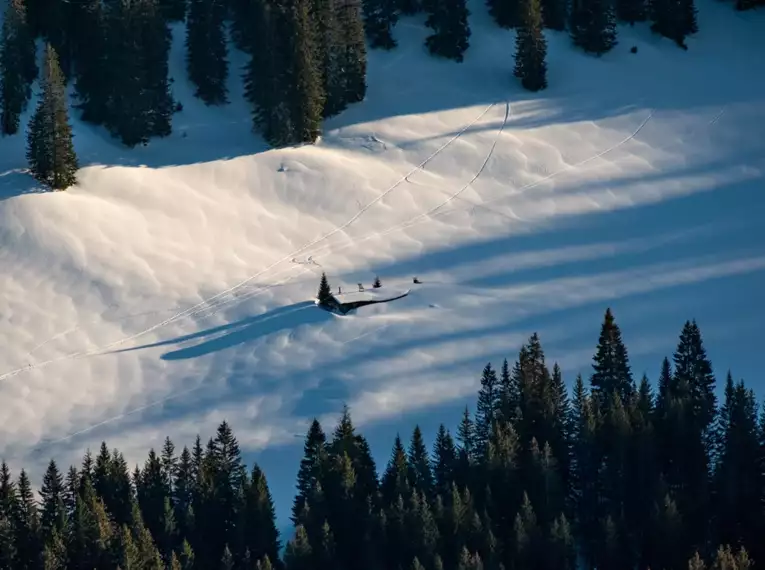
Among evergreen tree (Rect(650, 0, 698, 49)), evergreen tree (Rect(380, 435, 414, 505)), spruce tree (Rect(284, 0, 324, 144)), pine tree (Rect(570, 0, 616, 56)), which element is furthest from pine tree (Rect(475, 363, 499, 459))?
evergreen tree (Rect(650, 0, 698, 49))

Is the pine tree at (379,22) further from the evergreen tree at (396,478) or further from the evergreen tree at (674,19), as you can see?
the evergreen tree at (396,478)

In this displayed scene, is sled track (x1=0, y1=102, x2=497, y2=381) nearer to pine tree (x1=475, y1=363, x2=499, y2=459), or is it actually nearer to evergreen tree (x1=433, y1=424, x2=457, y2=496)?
pine tree (x1=475, y1=363, x2=499, y2=459)

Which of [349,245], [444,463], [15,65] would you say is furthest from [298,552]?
[15,65]

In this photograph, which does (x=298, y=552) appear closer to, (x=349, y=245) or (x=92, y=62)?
(x=349, y=245)

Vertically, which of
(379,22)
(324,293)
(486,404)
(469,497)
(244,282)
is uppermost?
(379,22)

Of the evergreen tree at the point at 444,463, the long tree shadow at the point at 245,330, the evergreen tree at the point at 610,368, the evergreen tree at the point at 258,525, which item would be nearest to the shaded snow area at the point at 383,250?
the long tree shadow at the point at 245,330

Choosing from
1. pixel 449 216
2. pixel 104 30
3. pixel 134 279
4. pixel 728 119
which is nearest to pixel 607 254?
pixel 449 216
